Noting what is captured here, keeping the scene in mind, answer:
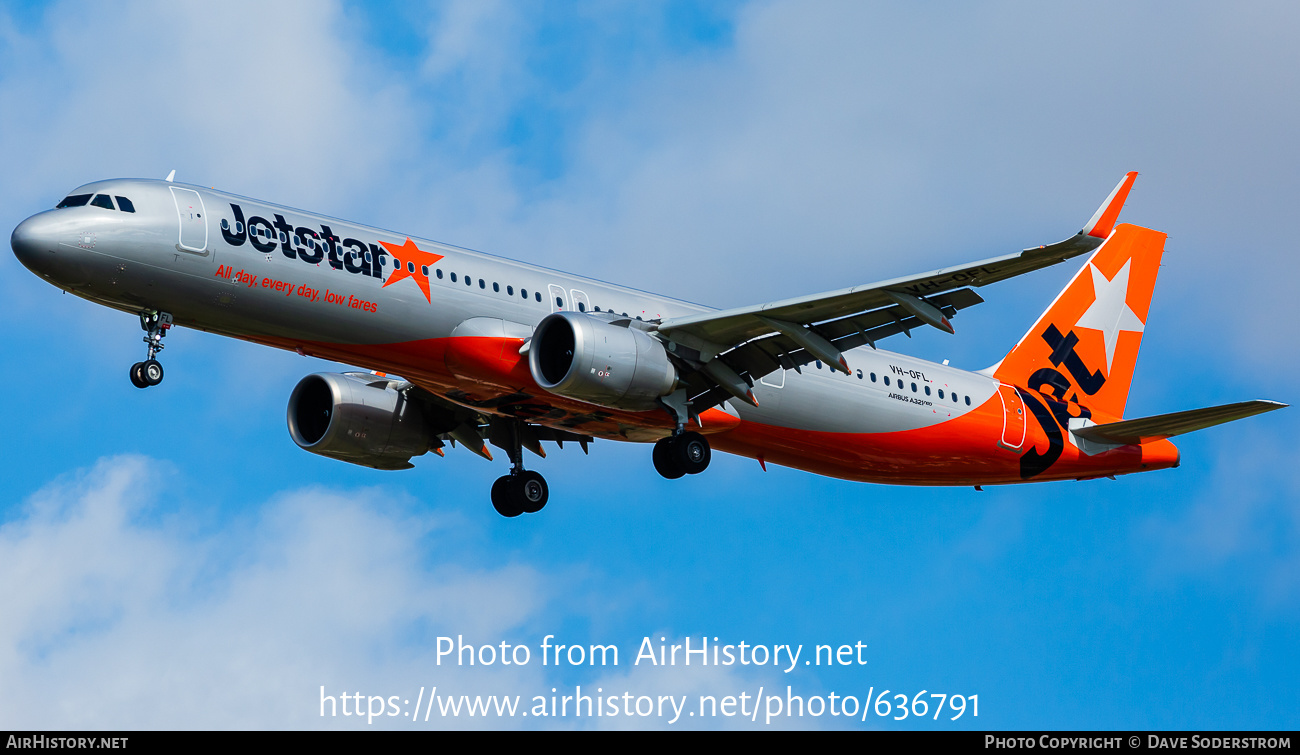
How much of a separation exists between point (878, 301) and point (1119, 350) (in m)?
14.4

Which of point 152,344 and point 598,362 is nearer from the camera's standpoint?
point 152,344

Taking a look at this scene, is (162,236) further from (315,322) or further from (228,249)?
→ (315,322)

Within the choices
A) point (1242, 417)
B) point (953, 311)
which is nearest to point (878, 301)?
point (953, 311)

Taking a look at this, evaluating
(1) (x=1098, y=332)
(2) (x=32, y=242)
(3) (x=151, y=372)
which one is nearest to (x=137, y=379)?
(3) (x=151, y=372)

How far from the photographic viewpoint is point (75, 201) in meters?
27.2

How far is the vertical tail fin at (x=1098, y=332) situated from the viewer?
38.7 metres

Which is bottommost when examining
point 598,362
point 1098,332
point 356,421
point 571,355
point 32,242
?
point 32,242

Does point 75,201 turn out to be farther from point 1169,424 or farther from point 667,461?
point 1169,424

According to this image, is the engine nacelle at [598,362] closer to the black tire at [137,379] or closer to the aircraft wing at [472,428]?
the aircraft wing at [472,428]

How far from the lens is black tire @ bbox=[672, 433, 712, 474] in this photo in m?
31.2

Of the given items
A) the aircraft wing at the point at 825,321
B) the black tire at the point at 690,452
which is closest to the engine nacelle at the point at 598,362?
the aircraft wing at the point at 825,321

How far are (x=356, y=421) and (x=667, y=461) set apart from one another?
25.3 feet

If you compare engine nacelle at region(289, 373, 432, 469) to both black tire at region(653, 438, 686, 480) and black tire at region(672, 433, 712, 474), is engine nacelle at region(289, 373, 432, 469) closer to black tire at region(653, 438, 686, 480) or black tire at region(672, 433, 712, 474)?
black tire at region(653, 438, 686, 480)

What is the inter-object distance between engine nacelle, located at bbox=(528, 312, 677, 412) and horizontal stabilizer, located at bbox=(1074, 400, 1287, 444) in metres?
11.8
